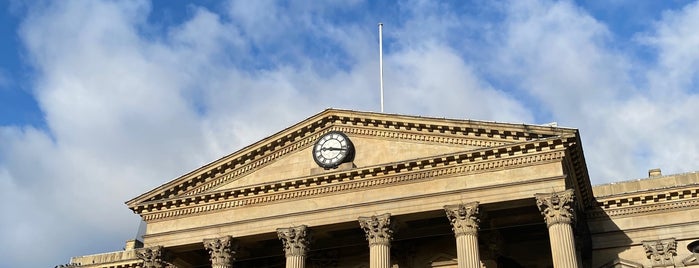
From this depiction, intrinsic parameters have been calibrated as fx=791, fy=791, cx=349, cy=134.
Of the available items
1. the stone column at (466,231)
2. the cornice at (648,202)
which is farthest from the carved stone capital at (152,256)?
the cornice at (648,202)

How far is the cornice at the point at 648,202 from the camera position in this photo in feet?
94.0

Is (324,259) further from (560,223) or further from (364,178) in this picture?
(560,223)

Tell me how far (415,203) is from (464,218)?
6.32 ft

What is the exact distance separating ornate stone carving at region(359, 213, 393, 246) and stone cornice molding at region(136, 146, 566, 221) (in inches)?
52.1

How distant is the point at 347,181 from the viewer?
28.6m

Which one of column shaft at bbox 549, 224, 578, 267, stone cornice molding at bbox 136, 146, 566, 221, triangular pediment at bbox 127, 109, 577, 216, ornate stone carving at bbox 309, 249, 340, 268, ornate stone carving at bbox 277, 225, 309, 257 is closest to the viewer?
column shaft at bbox 549, 224, 578, 267

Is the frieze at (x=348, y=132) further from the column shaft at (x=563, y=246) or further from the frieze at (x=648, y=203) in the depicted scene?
the frieze at (x=648, y=203)

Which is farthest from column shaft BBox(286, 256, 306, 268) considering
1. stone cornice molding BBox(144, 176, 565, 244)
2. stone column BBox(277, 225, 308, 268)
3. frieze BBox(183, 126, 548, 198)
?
frieze BBox(183, 126, 548, 198)

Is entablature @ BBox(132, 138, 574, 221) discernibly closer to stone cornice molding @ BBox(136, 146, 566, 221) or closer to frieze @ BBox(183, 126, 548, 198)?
stone cornice molding @ BBox(136, 146, 566, 221)

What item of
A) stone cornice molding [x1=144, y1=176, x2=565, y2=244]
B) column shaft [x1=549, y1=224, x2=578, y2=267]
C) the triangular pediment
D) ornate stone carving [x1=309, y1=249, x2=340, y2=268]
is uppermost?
the triangular pediment

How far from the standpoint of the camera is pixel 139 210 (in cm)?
3155

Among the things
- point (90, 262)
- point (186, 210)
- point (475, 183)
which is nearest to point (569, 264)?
point (475, 183)

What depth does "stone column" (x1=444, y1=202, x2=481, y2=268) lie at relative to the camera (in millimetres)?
25750

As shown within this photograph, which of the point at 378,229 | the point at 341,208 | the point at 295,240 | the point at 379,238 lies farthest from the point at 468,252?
the point at 295,240
